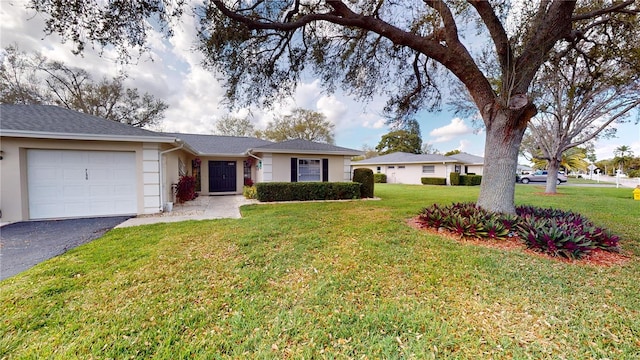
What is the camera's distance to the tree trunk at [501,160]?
523 centimetres

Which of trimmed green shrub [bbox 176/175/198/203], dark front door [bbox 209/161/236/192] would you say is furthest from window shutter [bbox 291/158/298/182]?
trimmed green shrub [bbox 176/175/198/203]

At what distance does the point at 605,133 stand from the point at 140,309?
69.9 ft

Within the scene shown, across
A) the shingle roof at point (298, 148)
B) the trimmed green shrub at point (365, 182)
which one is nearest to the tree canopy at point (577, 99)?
the trimmed green shrub at point (365, 182)

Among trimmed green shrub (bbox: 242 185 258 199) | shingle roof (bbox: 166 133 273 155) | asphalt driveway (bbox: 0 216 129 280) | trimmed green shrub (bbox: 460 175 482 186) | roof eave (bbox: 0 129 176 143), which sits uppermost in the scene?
shingle roof (bbox: 166 133 273 155)

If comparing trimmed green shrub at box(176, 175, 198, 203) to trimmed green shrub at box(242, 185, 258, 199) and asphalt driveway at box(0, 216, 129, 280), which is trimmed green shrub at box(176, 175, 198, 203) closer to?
trimmed green shrub at box(242, 185, 258, 199)

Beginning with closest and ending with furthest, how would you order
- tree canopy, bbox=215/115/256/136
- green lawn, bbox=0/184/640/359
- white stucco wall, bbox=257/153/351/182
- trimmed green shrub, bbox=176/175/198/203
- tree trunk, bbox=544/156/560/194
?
green lawn, bbox=0/184/640/359
trimmed green shrub, bbox=176/175/198/203
white stucco wall, bbox=257/153/351/182
tree trunk, bbox=544/156/560/194
tree canopy, bbox=215/115/256/136

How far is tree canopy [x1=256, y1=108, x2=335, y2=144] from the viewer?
95.0 feet

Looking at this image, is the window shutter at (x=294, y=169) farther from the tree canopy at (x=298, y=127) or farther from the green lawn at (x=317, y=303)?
the tree canopy at (x=298, y=127)

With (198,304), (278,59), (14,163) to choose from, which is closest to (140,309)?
(198,304)

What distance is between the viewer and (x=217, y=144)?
555 inches

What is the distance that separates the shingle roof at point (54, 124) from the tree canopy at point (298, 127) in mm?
21955

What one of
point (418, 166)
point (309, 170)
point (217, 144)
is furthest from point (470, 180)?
point (217, 144)

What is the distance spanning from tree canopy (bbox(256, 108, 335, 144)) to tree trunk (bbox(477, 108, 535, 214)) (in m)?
25.0

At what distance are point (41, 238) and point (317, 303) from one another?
20.9 feet
